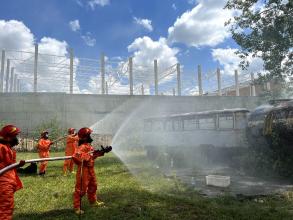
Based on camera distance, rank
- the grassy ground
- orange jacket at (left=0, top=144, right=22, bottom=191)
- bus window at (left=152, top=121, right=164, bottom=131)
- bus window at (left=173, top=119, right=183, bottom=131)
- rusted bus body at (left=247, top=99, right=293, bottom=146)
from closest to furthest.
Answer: orange jacket at (left=0, top=144, right=22, bottom=191) < the grassy ground < rusted bus body at (left=247, top=99, right=293, bottom=146) < bus window at (left=173, top=119, right=183, bottom=131) < bus window at (left=152, top=121, right=164, bottom=131)

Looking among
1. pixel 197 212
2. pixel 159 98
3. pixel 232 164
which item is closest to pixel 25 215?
pixel 197 212

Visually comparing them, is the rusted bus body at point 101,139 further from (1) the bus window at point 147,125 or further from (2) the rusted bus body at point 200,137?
(2) the rusted bus body at point 200,137

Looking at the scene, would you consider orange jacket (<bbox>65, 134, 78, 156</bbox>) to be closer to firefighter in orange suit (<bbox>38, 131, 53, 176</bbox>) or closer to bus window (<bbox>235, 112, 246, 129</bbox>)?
firefighter in orange suit (<bbox>38, 131, 53, 176</bbox>)

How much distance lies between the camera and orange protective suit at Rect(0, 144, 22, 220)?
514 cm

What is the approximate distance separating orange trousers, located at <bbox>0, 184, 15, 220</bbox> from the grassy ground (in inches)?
73.0

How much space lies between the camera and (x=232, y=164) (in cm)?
1459

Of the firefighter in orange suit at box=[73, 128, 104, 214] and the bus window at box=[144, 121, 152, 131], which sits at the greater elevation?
the bus window at box=[144, 121, 152, 131]

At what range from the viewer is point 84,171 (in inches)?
285

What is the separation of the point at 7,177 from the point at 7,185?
150 millimetres

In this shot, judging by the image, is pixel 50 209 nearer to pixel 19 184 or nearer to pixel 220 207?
pixel 19 184

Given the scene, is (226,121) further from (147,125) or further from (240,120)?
(147,125)

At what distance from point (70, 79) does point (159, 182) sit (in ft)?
68.5

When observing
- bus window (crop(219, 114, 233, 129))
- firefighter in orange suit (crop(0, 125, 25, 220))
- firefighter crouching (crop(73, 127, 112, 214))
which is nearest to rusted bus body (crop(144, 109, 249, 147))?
bus window (crop(219, 114, 233, 129))

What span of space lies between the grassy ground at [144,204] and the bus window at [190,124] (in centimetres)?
666
